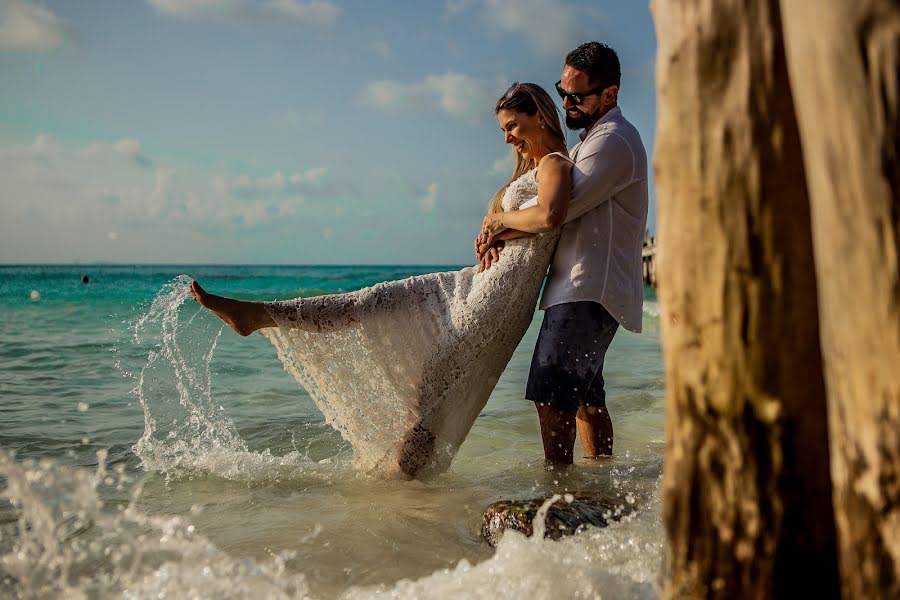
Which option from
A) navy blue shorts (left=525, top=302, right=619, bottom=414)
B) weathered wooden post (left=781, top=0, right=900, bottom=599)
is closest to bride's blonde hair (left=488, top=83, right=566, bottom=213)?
navy blue shorts (left=525, top=302, right=619, bottom=414)

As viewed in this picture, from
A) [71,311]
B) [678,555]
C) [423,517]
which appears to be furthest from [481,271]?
[71,311]

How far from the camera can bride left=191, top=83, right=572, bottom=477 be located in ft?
14.1

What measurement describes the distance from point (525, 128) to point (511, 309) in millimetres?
1005

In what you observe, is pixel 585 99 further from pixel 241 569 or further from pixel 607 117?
pixel 241 569

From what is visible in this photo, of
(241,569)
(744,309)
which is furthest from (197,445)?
(744,309)

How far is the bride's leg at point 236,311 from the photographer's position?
4.19 metres

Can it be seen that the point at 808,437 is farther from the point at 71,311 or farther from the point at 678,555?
the point at 71,311

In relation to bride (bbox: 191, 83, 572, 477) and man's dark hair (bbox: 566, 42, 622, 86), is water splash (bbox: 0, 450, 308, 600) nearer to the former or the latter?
bride (bbox: 191, 83, 572, 477)

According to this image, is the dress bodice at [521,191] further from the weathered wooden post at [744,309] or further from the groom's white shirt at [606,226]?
the weathered wooden post at [744,309]

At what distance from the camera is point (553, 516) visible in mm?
3627

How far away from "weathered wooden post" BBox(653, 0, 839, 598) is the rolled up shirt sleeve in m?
1.96

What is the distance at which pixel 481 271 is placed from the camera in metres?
4.45

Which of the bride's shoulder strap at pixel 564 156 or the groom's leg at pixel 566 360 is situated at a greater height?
the bride's shoulder strap at pixel 564 156

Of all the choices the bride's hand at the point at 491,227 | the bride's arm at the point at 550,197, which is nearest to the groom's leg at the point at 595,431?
the bride's hand at the point at 491,227
